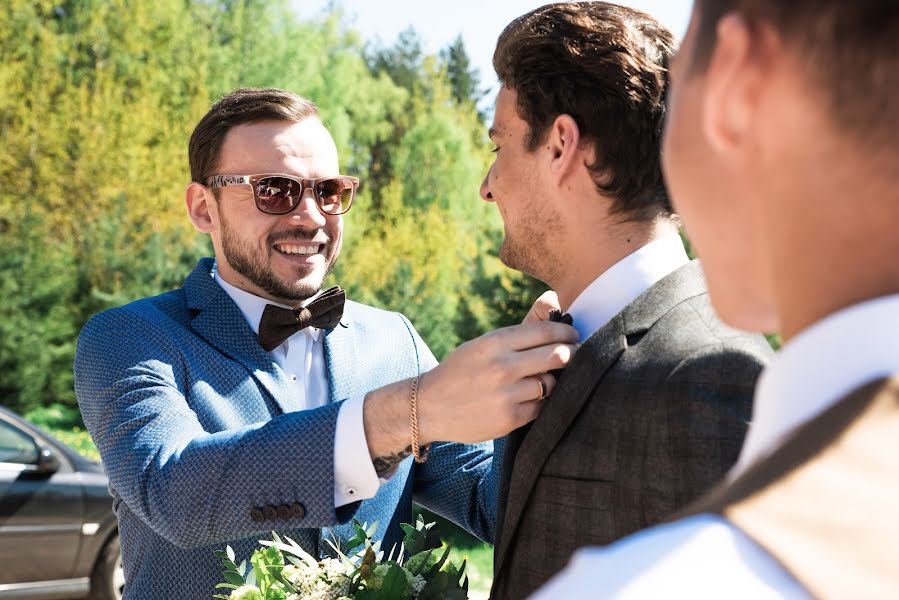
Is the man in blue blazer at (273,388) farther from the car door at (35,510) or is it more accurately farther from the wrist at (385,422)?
the car door at (35,510)

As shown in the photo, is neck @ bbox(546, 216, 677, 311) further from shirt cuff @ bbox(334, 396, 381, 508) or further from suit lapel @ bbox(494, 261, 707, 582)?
shirt cuff @ bbox(334, 396, 381, 508)

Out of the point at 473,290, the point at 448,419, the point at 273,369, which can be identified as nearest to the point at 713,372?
the point at 448,419

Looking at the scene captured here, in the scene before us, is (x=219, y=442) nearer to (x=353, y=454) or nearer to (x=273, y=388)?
(x=353, y=454)

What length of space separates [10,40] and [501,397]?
2376 cm

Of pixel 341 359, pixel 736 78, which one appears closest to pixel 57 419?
pixel 341 359

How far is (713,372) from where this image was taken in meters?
1.68

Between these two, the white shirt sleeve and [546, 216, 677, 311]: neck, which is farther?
[546, 216, 677, 311]: neck

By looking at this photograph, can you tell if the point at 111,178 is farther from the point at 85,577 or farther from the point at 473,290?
the point at 85,577

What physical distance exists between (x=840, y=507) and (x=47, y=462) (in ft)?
26.7

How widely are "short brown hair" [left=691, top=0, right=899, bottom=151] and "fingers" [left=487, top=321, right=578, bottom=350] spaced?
3.79 ft

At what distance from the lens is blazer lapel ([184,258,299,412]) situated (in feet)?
9.91

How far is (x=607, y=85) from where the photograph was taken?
1.97m

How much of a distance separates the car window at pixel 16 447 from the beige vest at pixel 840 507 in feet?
26.5

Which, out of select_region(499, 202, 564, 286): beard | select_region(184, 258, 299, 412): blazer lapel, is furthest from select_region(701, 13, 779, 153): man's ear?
select_region(184, 258, 299, 412): blazer lapel
